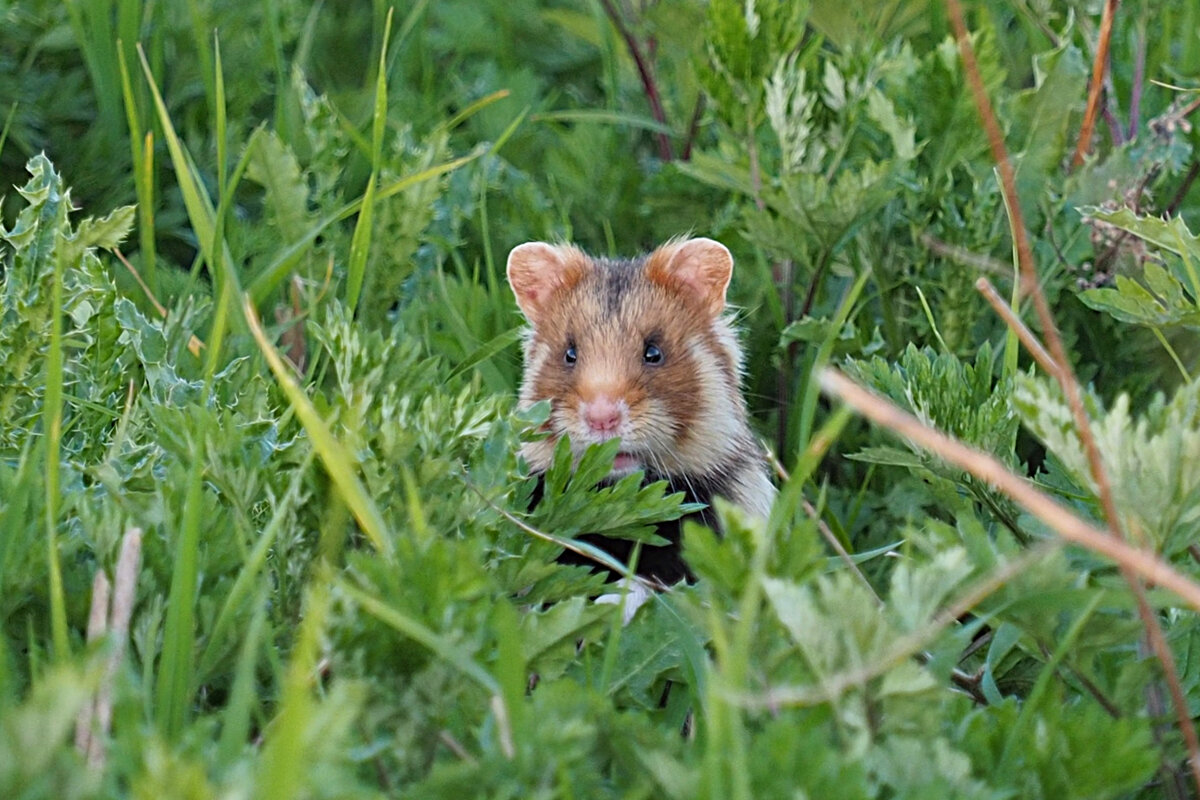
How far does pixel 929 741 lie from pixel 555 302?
248 cm

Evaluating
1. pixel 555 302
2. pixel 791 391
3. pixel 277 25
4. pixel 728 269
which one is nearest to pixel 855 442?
pixel 791 391

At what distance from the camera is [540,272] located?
4.45m

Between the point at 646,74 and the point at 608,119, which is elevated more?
the point at 646,74

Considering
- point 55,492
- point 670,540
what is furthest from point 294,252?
point 55,492

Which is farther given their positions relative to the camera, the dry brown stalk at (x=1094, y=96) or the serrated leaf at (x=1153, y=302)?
the dry brown stalk at (x=1094, y=96)

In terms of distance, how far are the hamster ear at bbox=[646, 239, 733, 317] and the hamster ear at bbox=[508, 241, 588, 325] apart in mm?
232

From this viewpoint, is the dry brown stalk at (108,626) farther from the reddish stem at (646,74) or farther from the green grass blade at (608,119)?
the reddish stem at (646,74)

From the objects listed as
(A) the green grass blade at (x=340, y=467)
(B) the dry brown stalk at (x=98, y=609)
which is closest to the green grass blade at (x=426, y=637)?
(A) the green grass blade at (x=340, y=467)

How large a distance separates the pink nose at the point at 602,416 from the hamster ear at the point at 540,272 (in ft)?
2.14

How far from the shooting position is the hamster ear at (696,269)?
422cm

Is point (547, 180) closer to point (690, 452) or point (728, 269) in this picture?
point (728, 269)

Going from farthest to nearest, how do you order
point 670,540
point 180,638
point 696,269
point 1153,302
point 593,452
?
point 696,269 → point 670,540 → point 1153,302 → point 593,452 → point 180,638

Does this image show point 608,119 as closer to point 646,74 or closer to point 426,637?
point 646,74

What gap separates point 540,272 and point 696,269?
477 millimetres
